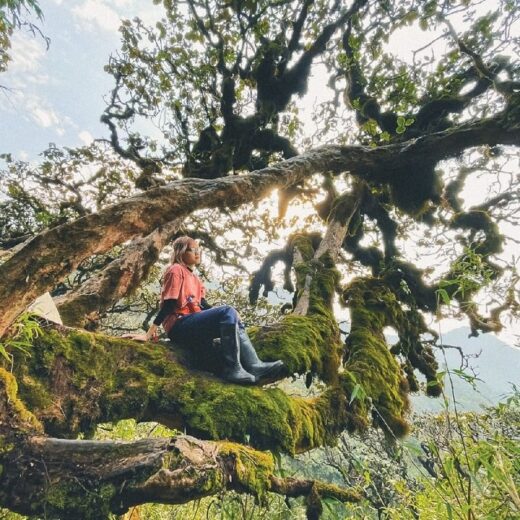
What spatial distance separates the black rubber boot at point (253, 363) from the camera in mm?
3957

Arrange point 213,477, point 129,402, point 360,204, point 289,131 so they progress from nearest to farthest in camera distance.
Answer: point 213,477 → point 129,402 → point 360,204 → point 289,131

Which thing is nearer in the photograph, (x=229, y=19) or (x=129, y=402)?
(x=129, y=402)

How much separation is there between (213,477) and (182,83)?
30.9 ft

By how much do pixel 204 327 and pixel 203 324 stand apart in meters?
0.04

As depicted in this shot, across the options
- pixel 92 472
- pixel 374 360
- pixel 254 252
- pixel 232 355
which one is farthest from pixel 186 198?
pixel 254 252

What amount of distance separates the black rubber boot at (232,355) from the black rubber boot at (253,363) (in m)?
0.17

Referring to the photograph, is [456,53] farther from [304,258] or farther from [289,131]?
[304,258]

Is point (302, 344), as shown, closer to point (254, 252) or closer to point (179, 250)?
point (179, 250)

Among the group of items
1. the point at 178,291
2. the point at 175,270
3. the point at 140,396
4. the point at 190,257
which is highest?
the point at 190,257

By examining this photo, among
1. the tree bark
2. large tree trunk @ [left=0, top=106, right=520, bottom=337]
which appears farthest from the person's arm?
large tree trunk @ [left=0, top=106, right=520, bottom=337]

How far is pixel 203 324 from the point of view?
155 inches

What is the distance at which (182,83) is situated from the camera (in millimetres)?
9070

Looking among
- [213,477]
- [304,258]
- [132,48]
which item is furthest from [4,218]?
[213,477]

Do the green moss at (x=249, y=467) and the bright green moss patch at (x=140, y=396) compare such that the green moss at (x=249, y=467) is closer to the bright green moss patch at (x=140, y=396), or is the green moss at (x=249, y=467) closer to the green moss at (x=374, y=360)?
the bright green moss patch at (x=140, y=396)
